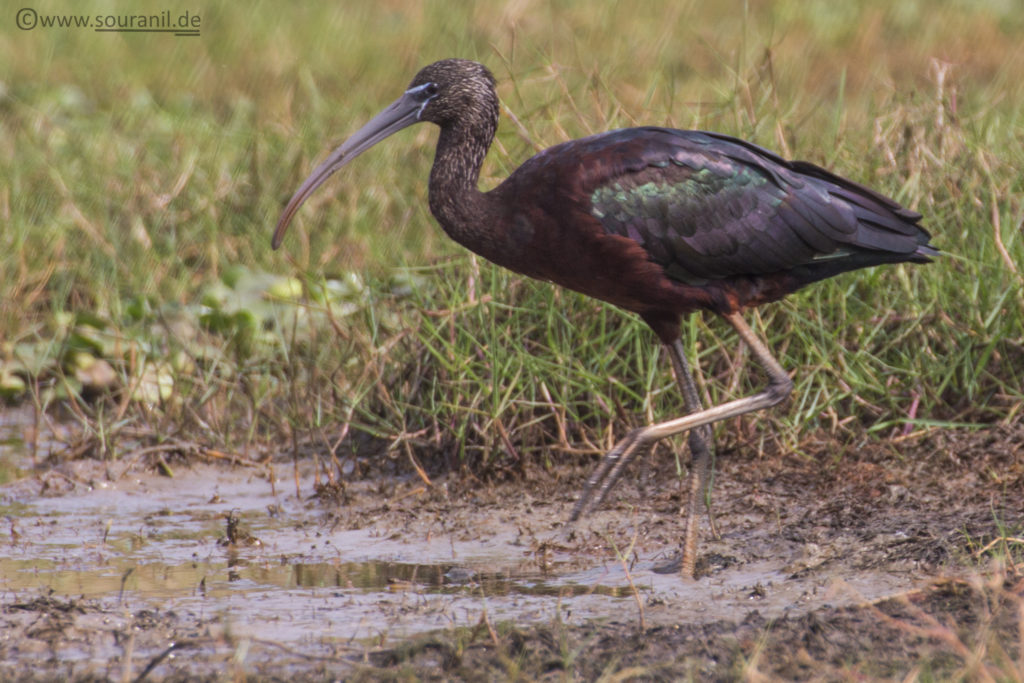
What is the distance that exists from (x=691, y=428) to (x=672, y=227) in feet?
2.17

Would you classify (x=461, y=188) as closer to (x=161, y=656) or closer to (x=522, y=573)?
(x=522, y=573)

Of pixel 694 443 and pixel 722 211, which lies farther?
pixel 694 443

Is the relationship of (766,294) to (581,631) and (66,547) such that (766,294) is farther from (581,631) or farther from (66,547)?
(66,547)

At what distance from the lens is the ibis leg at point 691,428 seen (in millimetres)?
4422

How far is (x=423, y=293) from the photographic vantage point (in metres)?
5.48

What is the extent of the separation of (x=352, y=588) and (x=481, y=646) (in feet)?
2.76

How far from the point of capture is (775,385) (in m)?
4.61

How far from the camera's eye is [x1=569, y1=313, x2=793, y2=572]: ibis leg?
442 cm

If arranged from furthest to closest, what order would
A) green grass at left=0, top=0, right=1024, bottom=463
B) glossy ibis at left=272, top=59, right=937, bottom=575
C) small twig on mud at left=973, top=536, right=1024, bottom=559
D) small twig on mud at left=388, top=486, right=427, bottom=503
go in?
green grass at left=0, top=0, right=1024, bottom=463, small twig on mud at left=388, top=486, right=427, bottom=503, glossy ibis at left=272, top=59, right=937, bottom=575, small twig on mud at left=973, top=536, right=1024, bottom=559

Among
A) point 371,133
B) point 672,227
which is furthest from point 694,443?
point 371,133

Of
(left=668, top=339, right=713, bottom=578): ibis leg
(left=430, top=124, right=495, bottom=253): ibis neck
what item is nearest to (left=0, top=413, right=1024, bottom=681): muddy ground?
(left=668, top=339, right=713, bottom=578): ibis leg

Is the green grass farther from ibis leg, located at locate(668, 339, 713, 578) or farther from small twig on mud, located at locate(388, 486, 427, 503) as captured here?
ibis leg, located at locate(668, 339, 713, 578)

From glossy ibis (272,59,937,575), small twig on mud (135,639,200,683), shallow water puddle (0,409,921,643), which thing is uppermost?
glossy ibis (272,59,937,575)

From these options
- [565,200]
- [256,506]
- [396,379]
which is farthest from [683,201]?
[256,506]
